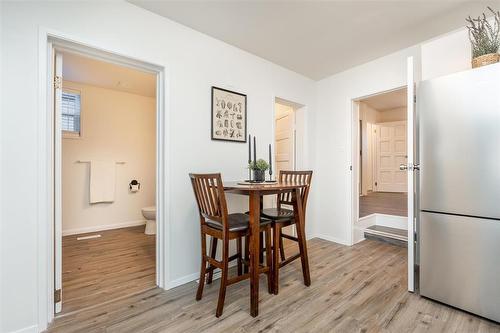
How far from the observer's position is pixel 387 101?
5758 millimetres

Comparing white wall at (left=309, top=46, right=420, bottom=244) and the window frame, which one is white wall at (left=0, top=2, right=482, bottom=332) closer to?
white wall at (left=309, top=46, right=420, bottom=244)

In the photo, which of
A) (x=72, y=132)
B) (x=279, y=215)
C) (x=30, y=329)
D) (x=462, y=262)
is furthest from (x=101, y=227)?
(x=462, y=262)

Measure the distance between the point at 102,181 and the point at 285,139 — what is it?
3099 mm

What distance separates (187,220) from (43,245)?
1.02m

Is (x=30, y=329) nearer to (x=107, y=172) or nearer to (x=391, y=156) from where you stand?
(x=107, y=172)

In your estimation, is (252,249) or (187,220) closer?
(252,249)

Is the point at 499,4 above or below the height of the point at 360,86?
above

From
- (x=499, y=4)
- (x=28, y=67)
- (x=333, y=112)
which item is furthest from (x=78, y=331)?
(x=499, y=4)

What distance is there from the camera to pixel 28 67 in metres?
1.50

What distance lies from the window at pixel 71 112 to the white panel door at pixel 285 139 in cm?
322

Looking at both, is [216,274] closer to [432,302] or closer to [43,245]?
[43,245]

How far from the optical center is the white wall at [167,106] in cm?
145

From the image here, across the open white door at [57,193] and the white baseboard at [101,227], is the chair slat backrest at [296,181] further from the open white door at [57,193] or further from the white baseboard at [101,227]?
the white baseboard at [101,227]

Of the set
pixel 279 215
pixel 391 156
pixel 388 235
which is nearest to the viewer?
pixel 279 215
